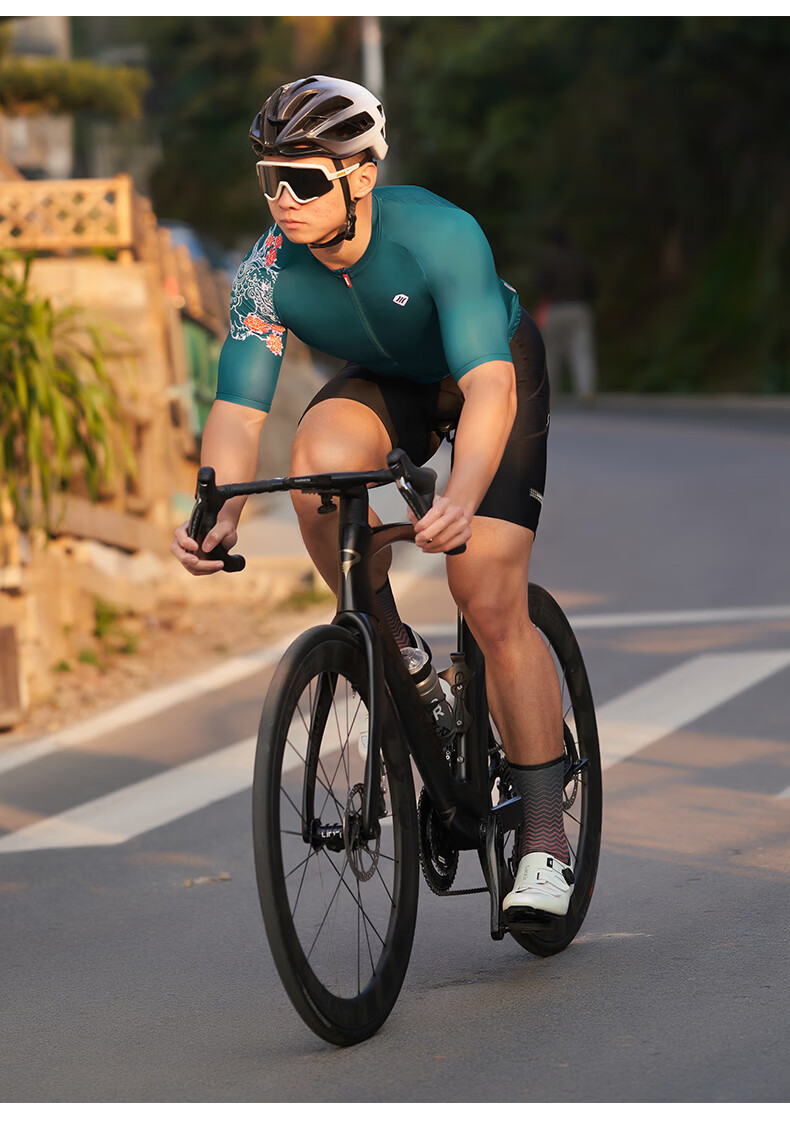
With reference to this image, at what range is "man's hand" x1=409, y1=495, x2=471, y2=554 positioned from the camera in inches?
144

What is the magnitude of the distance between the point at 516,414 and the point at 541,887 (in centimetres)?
109

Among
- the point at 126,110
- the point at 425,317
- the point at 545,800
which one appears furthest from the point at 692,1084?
the point at 126,110

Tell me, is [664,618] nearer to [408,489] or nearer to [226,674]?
[226,674]

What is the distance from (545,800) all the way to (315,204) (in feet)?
5.02

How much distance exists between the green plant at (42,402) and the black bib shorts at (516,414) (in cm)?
442

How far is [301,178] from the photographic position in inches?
154

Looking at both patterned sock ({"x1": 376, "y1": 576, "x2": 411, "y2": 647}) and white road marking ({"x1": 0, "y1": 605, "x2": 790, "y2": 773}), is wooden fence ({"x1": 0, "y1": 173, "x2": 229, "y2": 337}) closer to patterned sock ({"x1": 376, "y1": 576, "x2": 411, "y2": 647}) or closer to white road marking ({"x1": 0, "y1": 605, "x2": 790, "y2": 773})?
white road marking ({"x1": 0, "y1": 605, "x2": 790, "y2": 773})

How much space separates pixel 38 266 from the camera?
10812 millimetres

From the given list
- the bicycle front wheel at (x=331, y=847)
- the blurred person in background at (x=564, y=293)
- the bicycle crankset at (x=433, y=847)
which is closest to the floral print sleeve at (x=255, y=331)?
the bicycle front wheel at (x=331, y=847)

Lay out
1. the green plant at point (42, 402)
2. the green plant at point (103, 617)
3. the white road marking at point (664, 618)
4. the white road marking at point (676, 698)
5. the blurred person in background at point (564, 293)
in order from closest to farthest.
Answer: the white road marking at point (676, 698) < the green plant at point (42, 402) < the white road marking at point (664, 618) < the green plant at point (103, 617) < the blurred person in background at point (564, 293)

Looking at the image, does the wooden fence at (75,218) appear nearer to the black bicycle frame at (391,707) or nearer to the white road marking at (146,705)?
the white road marking at (146,705)

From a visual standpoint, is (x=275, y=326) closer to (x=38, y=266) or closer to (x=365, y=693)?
(x=365, y=693)

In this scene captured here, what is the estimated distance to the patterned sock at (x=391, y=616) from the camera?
425 cm

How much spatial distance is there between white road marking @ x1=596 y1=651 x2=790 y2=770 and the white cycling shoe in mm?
2281
